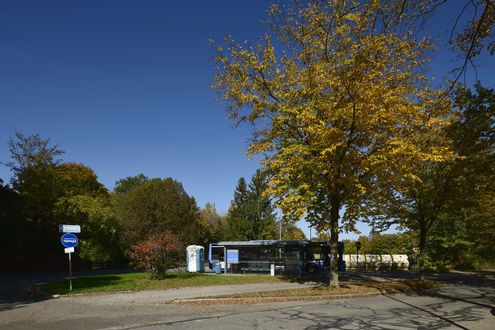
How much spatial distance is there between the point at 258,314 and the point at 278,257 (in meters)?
22.7

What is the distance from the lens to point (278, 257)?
3478 centimetres

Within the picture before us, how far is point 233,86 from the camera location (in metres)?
18.7

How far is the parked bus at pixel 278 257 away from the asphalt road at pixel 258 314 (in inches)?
688

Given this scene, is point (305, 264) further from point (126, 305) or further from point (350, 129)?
point (126, 305)

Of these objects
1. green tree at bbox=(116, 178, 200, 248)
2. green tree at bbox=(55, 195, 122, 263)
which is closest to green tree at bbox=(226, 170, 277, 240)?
green tree at bbox=(116, 178, 200, 248)

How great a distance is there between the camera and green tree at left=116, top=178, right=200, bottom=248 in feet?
171

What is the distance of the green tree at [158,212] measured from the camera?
2055 inches

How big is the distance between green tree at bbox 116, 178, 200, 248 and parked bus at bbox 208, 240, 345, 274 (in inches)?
690

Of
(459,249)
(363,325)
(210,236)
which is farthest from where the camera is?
(210,236)

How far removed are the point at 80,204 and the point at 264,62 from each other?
119ft

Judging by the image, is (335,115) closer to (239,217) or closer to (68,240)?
(68,240)

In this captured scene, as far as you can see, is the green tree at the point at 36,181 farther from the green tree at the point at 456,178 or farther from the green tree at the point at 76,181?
the green tree at the point at 456,178

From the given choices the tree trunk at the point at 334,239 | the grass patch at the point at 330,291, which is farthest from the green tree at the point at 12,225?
the tree trunk at the point at 334,239

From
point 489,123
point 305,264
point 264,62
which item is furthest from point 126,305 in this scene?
point 305,264
